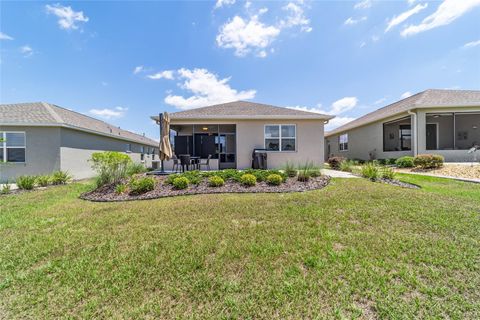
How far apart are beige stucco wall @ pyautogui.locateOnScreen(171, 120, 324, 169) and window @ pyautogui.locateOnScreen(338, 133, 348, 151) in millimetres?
11401

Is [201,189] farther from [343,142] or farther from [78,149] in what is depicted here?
[343,142]

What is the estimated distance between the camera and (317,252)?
2828 mm

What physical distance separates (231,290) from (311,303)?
2.82ft

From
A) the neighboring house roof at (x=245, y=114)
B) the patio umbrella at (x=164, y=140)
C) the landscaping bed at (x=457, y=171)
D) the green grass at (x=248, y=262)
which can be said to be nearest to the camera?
the green grass at (x=248, y=262)

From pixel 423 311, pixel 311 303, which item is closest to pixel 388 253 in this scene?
pixel 423 311

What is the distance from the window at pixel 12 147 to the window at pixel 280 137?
13864 mm

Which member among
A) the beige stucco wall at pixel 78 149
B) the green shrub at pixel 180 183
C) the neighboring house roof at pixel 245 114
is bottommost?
the green shrub at pixel 180 183

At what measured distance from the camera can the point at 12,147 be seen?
34.7 ft

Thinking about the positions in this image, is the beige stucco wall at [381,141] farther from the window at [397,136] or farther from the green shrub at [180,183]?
the green shrub at [180,183]

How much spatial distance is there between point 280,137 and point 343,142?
44.4 ft

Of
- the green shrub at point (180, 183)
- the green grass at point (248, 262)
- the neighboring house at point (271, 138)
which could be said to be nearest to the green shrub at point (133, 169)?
the neighboring house at point (271, 138)

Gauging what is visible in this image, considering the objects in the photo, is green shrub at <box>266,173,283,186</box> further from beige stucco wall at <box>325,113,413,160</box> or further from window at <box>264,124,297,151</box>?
beige stucco wall at <box>325,113,413,160</box>

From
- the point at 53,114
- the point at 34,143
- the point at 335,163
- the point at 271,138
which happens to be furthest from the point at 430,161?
the point at 34,143

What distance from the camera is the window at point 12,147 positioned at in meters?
10.5
